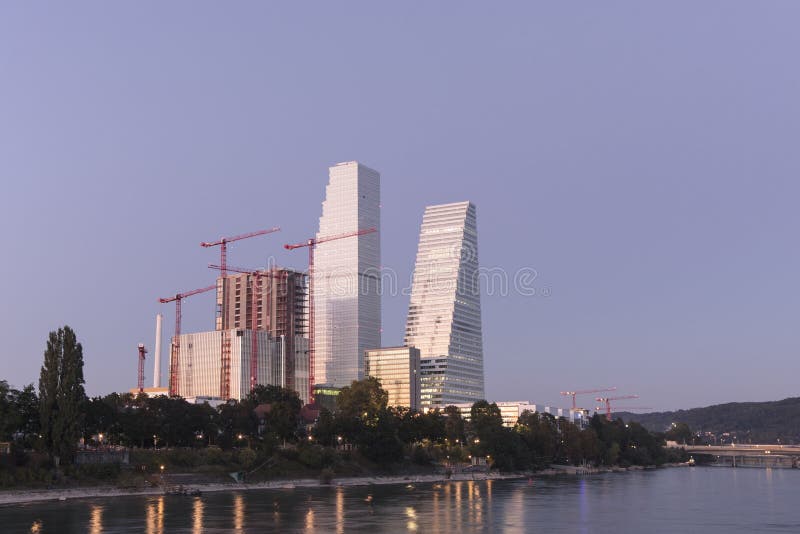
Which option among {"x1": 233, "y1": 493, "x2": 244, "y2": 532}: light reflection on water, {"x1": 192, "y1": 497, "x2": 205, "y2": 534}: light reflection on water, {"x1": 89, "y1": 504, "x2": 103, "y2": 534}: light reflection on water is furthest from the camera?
{"x1": 233, "y1": 493, "x2": 244, "y2": 532}: light reflection on water

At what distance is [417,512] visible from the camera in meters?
124

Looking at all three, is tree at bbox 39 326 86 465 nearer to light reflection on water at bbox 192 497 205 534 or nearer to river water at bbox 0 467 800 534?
river water at bbox 0 467 800 534

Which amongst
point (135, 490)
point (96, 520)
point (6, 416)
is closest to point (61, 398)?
point (6, 416)

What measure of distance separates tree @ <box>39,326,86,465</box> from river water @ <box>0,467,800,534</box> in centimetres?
1083

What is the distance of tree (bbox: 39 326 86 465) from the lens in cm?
14050

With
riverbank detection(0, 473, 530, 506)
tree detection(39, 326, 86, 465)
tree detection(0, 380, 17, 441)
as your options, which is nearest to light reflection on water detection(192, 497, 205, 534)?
riverbank detection(0, 473, 530, 506)

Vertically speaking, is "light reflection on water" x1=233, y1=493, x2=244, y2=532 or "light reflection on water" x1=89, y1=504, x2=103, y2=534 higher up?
"light reflection on water" x1=89, y1=504, x2=103, y2=534

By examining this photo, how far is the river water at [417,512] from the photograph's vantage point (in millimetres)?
104312

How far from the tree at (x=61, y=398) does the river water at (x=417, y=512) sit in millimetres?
10825

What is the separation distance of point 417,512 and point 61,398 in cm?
6007

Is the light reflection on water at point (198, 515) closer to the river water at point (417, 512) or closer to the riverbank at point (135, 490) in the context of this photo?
the river water at point (417, 512)

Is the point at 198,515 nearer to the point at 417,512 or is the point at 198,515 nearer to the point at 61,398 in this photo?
the point at 417,512

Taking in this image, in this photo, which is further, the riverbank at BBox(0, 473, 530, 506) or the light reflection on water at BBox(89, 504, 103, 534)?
the riverbank at BBox(0, 473, 530, 506)

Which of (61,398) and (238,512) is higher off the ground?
(61,398)
